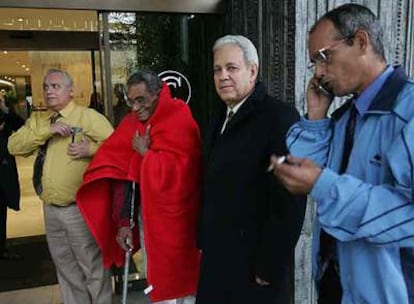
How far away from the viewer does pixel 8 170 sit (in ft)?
12.6

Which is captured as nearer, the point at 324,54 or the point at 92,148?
the point at 324,54

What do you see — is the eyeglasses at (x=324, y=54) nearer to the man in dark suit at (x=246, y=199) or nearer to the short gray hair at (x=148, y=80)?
the man in dark suit at (x=246, y=199)

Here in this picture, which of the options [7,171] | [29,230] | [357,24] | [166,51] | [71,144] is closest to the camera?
[357,24]

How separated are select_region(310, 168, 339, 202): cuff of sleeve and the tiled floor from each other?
2.44m

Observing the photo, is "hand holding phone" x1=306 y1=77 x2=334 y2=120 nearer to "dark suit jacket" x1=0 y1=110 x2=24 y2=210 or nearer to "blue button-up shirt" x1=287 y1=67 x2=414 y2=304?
"blue button-up shirt" x1=287 y1=67 x2=414 y2=304

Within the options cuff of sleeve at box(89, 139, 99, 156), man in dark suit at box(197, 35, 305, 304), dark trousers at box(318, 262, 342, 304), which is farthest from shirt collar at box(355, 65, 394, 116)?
cuff of sleeve at box(89, 139, 99, 156)

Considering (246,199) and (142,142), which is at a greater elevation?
(142,142)

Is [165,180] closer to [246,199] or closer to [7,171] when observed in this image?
[246,199]

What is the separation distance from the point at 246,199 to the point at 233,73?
546 mm

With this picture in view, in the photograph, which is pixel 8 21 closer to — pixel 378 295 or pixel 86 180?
pixel 86 180

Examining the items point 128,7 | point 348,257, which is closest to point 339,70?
point 348,257

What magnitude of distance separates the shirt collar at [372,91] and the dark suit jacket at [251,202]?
1.85ft

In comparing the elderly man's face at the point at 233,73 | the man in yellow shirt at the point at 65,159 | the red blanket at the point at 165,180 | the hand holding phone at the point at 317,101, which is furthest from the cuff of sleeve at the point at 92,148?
the hand holding phone at the point at 317,101

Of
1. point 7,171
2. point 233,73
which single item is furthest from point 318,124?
point 7,171
